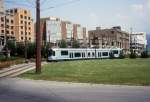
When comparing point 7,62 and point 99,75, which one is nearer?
point 99,75

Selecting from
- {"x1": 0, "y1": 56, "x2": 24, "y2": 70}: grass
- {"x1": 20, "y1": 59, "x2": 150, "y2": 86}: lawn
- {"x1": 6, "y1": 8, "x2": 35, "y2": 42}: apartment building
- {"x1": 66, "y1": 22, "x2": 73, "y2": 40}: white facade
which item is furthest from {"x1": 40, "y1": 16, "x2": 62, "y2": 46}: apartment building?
{"x1": 20, "y1": 59, "x2": 150, "y2": 86}: lawn

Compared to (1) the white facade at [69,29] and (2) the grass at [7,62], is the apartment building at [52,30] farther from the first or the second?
(2) the grass at [7,62]

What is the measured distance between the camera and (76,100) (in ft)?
47.8

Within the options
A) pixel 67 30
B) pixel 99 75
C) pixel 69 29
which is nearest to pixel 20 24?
pixel 67 30

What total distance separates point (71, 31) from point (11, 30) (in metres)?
33.9

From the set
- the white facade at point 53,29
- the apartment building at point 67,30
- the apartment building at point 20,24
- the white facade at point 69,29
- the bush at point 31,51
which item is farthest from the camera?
the white facade at point 69,29

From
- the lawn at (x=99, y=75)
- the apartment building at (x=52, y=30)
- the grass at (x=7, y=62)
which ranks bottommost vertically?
the grass at (x=7, y=62)

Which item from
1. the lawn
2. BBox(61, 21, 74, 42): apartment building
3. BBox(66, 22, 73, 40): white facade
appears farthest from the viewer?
BBox(66, 22, 73, 40): white facade

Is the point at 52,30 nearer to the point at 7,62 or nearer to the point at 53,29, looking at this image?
the point at 53,29

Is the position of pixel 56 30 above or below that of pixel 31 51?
above

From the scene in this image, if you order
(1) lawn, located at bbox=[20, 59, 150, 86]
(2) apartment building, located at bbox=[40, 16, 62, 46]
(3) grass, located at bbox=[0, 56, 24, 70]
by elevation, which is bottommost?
(3) grass, located at bbox=[0, 56, 24, 70]

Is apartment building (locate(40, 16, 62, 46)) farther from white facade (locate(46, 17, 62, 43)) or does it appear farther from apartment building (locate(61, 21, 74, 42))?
apartment building (locate(61, 21, 74, 42))

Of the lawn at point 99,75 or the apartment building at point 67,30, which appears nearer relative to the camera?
the lawn at point 99,75

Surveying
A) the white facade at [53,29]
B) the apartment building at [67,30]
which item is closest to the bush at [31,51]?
the white facade at [53,29]
